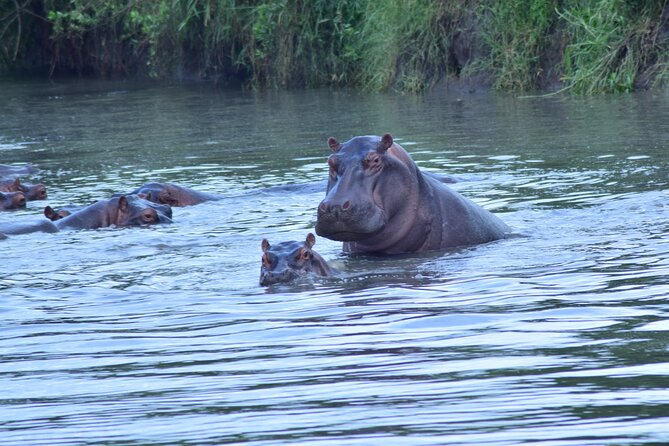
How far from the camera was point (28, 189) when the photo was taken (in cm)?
969

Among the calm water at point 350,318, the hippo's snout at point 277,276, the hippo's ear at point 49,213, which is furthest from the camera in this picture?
the hippo's ear at point 49,213

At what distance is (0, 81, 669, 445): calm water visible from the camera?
3.19 m

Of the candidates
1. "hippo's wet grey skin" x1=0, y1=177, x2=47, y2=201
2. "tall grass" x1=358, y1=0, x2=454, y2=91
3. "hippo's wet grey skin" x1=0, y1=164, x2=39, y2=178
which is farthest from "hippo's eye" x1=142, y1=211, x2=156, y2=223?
"tall grass" x1=358, y1=0, x2=454, y2=91

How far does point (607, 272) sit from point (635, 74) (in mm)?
10074

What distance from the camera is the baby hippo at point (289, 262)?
5.74m

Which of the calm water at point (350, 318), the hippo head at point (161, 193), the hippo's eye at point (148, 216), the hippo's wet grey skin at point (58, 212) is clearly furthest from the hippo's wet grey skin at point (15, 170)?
the hippo's eye at point (148, 216)

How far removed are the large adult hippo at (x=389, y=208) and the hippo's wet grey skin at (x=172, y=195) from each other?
2.60 meters

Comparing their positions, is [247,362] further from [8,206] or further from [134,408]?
[8,206]

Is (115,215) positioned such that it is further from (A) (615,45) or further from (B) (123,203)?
(A) (615,45)

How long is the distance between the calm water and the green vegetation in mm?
3851

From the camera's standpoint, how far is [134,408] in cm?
347

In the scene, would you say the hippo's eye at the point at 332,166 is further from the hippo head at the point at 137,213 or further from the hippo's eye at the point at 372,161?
the hippo head at the point at 137,213

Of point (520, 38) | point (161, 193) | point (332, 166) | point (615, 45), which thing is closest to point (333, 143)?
point (332, 166)

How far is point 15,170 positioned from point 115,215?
331 cm
